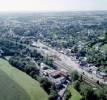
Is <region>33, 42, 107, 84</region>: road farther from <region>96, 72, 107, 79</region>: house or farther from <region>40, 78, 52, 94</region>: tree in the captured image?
<region>40, 78, 52, 94</region>: tree

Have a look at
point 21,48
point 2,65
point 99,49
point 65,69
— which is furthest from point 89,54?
point 2,65

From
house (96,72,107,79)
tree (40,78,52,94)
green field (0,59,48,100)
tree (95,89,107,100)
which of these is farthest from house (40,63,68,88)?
tree (95,89,107,100)

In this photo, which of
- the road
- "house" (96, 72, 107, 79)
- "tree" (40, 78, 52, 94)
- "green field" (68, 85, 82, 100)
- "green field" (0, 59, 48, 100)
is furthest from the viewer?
the road

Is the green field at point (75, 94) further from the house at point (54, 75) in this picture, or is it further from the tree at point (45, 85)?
the house at point (54, 75)

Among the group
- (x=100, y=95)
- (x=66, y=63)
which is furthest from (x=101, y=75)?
(x=100, y=95)

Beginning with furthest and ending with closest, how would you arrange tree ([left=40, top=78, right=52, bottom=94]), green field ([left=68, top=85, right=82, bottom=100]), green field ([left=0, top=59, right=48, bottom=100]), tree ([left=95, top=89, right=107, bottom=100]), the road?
1. the road
2. tree ([left=40, top=78, right=52, bottom=94])
3. green field ([left=0, top=59, right=48, bottom=100])
4. green field ([left=68, top=85, right=82, bottom=100])
5. tree ([left=95, top=89, right=107, bottom=100])

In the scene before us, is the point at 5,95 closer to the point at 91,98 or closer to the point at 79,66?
the point at 91,98

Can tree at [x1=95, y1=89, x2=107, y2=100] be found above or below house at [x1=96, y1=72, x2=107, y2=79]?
above

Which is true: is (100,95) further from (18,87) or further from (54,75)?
(18,87)
